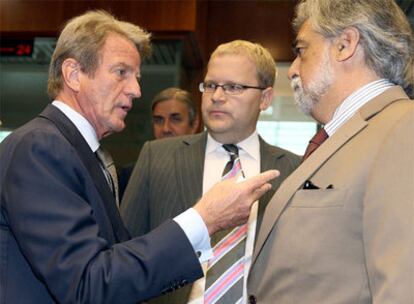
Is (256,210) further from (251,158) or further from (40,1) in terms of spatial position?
(40,1)

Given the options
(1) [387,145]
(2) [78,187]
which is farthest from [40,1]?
(1) [387,145]

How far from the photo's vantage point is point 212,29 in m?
5.71

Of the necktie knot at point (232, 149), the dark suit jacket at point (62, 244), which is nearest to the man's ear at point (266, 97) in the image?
the necktie knot at point (232, 149)

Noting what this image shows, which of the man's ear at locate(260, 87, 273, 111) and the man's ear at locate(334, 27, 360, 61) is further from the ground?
the man's ear at locate(334, 27, 360, 61)

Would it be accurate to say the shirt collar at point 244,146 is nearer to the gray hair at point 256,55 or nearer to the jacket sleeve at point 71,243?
the gray hair at point 256,55

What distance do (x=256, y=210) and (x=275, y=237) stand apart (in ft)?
3.04

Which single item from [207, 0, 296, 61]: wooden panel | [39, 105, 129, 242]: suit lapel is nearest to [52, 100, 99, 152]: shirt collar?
[39, 105, 129, 242]: suit lapel

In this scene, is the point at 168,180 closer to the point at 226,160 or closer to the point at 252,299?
the point at 226,160

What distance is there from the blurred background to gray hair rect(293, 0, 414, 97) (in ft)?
10.2

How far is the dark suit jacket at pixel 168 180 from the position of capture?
2625 millimetres

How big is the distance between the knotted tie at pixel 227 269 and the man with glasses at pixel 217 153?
20 millimetres

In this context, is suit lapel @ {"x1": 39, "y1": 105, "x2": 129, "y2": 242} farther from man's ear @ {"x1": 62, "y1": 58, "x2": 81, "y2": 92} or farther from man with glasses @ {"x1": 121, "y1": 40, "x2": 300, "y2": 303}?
man with glasses @ {"x1": 121, "y1": 40, "x2": 300, "y2": 303}

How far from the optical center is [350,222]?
5.11 feet

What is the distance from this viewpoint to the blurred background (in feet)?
16.9
